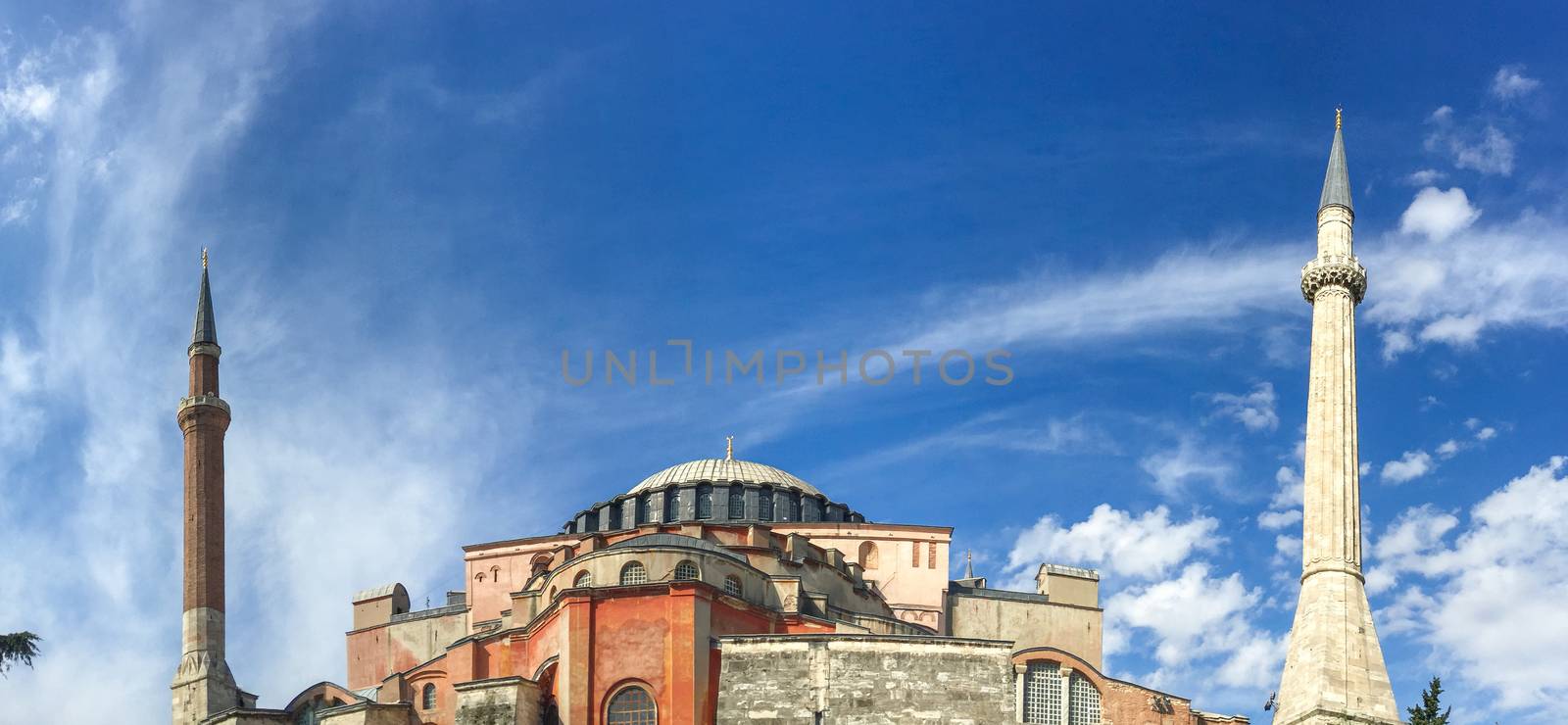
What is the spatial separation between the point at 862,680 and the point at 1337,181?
15.2 meters

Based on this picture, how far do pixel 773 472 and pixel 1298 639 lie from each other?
50.8ft

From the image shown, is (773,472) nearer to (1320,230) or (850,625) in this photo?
(850,625)

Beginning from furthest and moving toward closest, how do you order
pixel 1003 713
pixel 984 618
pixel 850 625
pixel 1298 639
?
pixel 984 618 → pixel 850 625 → pixel 1298 639 → pixel 1003 713

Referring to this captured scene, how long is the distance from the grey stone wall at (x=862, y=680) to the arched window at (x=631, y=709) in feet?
3.95

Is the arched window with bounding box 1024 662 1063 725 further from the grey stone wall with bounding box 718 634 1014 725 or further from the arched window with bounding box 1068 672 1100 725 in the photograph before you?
the grey stone wall with bounding box 718 634 1014 725

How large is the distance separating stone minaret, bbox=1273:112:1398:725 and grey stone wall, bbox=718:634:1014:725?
561 cm

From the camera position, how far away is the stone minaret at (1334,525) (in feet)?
114

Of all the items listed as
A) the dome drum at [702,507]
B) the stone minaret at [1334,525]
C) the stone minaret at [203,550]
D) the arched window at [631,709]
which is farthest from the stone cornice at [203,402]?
the stone minaret at [1334,525]

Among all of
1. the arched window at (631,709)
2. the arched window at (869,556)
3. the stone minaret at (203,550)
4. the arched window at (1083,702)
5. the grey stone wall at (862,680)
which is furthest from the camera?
the arched window at (869,556)

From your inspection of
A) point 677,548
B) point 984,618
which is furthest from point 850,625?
point 984,618

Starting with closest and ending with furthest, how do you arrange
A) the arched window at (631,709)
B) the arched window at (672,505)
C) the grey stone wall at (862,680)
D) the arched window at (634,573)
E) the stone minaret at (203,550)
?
the arched window at (631,709), the grey stone wall at (862,680), the arched window at (634,573), the stone minaret at (203,550), the arched window at (672,505)

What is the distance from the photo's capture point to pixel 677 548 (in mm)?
35969

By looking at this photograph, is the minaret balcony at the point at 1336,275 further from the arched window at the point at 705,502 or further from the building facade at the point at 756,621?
the arched window at the point at 705,502

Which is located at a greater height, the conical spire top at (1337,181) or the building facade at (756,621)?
the conical spire top at (1337,181)
